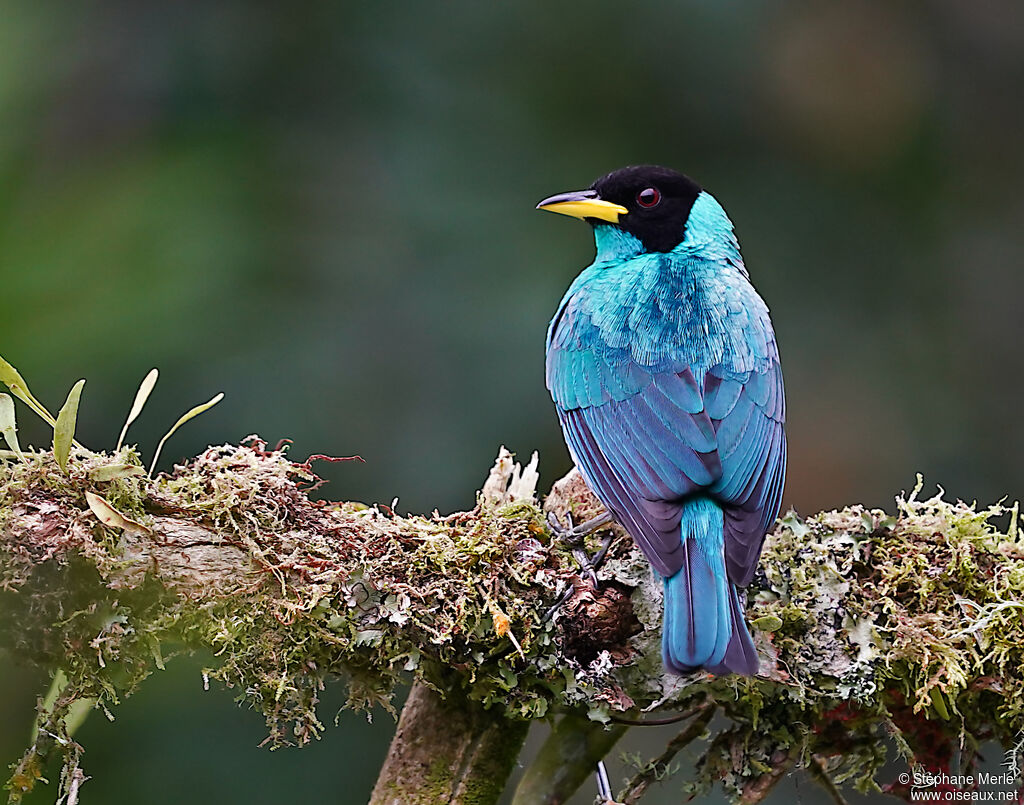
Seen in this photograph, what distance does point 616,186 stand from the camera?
398cm

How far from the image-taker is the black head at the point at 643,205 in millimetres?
3932

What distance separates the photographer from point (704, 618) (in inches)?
96.4

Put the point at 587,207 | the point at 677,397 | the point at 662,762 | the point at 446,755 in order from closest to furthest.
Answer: the point at 446,755 → the point at 662,762 → the point at 677,397 → the point at 587,207

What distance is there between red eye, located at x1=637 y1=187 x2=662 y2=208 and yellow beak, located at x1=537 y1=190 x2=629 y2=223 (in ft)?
Answer: 0.19

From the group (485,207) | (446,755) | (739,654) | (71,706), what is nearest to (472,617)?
(446,755)

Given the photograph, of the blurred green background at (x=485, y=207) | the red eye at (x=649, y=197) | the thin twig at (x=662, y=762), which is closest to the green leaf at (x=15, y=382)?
the thin twig at (x=662, y=762)

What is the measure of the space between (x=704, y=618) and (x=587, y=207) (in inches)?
72.4

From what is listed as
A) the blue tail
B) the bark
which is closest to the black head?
the blue tail

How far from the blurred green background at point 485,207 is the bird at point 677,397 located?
154 cm

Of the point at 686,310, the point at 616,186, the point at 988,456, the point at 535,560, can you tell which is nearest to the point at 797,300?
the point at 988,456

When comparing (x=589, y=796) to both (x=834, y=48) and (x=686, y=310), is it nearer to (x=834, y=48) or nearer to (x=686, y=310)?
(x=686, y=310)

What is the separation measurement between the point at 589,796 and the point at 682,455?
2.59 metres

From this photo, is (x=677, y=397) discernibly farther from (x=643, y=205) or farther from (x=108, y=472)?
(x=108, y=472)

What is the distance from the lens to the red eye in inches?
156
